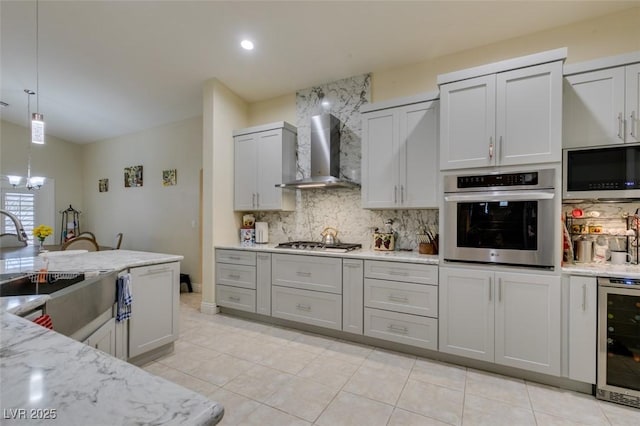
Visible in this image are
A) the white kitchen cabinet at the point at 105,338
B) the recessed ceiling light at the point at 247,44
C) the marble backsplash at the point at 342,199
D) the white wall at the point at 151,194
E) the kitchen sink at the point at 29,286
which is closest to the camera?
the kitchen sink at the point at 29,286

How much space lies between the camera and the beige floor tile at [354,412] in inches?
70.9

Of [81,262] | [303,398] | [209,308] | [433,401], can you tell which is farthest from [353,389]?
[209,308]

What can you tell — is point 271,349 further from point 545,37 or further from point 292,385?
point 545,37

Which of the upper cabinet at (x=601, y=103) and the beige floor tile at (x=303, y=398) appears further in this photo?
the upper cabinet at (x=601, y=103)

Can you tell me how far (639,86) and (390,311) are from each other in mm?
2556

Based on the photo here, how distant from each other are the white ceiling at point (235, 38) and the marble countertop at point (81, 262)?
92.6 inches

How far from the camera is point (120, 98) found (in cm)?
459

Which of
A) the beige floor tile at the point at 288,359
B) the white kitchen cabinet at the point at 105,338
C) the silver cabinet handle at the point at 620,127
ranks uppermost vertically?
the silver cabinet handle at the point at 620,127

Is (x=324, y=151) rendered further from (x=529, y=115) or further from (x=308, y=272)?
(x=529, y=115)

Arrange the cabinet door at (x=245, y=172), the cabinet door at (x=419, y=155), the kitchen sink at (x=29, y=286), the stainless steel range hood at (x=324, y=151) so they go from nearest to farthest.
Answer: the kitchen sink at (x=29, y=286) → the cabinet door at (x=419, y=155) → the stainless steel range hood at (x=324, y=151) → the cabinet door at (x=245, y=172)

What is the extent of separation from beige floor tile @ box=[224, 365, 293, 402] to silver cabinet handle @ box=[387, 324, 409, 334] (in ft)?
3.34

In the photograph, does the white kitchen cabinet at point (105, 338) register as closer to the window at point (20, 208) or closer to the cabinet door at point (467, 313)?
the cabinet door at point (467, 313)

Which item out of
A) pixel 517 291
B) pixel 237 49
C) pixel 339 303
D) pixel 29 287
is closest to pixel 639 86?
pixel 517 291

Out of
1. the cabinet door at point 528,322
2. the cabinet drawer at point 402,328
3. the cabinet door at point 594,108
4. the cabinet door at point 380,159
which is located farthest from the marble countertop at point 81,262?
the cabinet door at point 594,108
